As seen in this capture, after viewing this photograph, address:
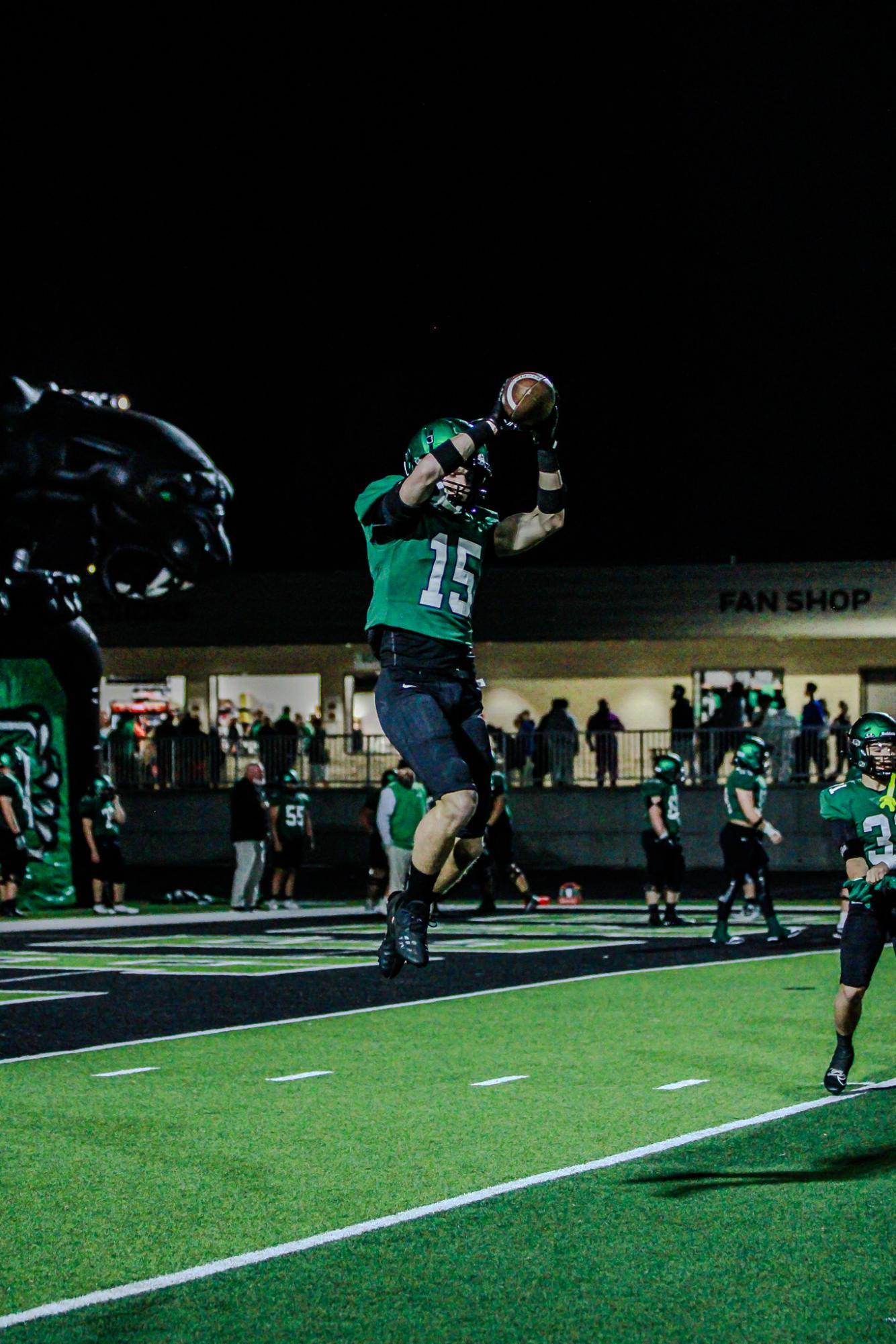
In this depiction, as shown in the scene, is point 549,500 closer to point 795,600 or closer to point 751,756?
point 751,756

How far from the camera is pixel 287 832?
2342 centimetres

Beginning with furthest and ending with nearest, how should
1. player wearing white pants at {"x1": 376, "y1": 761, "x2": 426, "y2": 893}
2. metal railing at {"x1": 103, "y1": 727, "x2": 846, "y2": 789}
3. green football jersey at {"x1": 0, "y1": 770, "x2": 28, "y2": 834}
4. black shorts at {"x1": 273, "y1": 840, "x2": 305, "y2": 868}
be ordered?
metal railing at {"x1": 103, "y1": 727, "x2": 846, "y2": 789} < black shorts at {"x1": 273, "y1": 840, "x2": 305, "y2": 868} < green football jersey at {"x1": 0, "y1": 770, "x2": 28, "y2": 834} < player wearing white pants at {"x1": 376, "y1": 761, "x2": 426, "y2": 893}

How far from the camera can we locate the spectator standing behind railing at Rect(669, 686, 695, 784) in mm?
29344

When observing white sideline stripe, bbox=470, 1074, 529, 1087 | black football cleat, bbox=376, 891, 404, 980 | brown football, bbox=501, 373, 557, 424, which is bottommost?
white sideline stripe, bbox=470, 1074, 529, 1087

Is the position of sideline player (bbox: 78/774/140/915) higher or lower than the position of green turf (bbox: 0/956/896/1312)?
higher

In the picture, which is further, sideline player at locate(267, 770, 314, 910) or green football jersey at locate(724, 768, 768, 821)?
sideline player at locate(267, 770, 314, 910)

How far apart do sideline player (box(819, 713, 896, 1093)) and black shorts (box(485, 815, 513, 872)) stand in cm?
1282

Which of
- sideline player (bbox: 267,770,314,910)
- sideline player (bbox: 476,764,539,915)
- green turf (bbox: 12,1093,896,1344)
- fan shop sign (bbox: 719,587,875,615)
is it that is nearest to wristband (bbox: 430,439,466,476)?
green turf (bbox: 12,1093,896,1344)

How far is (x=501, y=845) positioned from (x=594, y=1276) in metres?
16.6

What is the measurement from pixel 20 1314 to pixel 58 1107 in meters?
3.65

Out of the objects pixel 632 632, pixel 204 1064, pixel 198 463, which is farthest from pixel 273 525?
pixel 204 1064

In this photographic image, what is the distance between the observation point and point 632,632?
34562 millimetres

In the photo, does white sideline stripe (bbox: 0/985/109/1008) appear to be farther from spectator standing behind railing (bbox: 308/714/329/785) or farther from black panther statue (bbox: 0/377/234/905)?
spectator standing behind railing (bbox: 308/714/329/785)

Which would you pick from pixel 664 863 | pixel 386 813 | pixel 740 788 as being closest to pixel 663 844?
pixel 664 863
